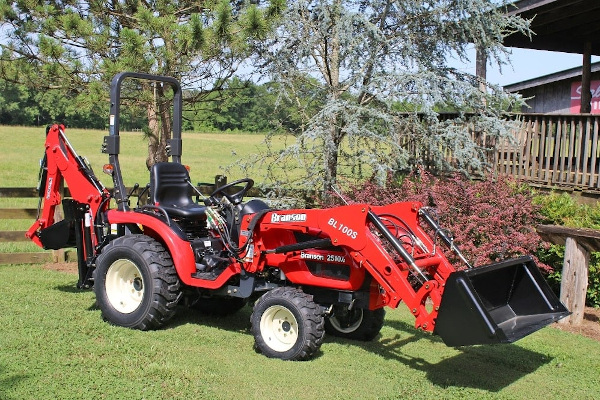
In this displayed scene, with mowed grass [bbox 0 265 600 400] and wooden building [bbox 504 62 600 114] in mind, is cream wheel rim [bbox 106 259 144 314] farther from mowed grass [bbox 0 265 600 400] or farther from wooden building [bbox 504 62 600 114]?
wooden building [bbox 504 62 600 114]

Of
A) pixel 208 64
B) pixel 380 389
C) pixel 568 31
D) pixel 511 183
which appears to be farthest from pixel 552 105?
pixel 380 389

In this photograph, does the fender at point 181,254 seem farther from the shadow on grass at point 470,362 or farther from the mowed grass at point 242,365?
the shadow on grass at point 470,362

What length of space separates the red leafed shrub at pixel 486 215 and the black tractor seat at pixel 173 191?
3.27 meters

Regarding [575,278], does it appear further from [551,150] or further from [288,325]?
[551,150]

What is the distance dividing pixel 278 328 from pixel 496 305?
6.29 feet

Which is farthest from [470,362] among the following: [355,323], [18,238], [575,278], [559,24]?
[559,24]

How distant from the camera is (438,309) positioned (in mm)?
5254

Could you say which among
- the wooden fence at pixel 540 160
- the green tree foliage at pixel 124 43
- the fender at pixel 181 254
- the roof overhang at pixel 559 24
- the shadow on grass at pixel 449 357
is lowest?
the shadow on grass at pixel 449 357

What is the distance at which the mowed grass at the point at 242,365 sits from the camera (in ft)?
16.9

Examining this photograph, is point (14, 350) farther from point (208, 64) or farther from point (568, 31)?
point (568, 31)

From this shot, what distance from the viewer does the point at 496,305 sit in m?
5.90

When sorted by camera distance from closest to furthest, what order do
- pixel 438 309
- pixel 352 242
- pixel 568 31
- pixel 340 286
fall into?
pixel 438 309
pixel 352 242
pixel 340 286
pixel 568 31

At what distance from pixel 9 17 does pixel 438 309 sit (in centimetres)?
812

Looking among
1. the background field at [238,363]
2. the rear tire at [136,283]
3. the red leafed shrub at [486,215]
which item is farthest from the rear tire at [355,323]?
the red leafed shrub at [486,215]
